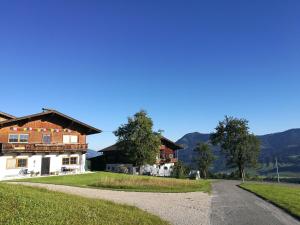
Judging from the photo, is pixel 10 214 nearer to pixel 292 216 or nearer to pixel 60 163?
pixel 292 216

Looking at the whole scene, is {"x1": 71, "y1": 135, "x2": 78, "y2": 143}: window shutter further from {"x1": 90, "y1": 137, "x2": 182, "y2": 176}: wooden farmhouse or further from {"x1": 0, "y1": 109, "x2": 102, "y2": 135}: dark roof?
{"x1": 90, "y1": 137, "x2": 182, "y2": 176}: wooden farmhouse

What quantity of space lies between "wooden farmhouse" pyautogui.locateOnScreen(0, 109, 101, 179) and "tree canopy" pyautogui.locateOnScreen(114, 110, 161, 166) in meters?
6.17

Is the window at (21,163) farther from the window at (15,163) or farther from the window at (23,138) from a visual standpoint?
the window at (23,138)

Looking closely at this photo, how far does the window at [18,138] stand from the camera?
46809mm

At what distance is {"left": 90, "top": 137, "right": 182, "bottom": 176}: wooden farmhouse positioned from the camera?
222 ft

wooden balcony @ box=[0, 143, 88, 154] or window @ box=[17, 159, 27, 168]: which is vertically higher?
wooden balcony @ box=[0, 143, 88, 154]

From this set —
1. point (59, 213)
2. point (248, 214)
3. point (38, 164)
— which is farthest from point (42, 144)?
point (59, 213)

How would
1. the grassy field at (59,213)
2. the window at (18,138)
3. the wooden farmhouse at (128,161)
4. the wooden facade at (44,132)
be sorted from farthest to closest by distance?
1. the wooden farmhouse at (128,161)
2. the window at (18,138)
3. the wooden facade at (44,132)
4. the grassy field at (59,213)

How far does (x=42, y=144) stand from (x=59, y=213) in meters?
36.9

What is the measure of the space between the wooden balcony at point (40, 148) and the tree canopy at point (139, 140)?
7812 mm

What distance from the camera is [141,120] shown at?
196 ft

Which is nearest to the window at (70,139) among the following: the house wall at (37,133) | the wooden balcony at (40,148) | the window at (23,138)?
the house wall at (37,133)

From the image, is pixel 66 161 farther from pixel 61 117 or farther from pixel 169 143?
pixel 169 143

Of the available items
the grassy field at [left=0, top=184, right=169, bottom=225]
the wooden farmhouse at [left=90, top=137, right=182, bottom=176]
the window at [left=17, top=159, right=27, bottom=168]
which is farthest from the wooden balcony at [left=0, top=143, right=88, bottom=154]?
the grassy field at [left=0, top=184, right=169, bottom=225]
